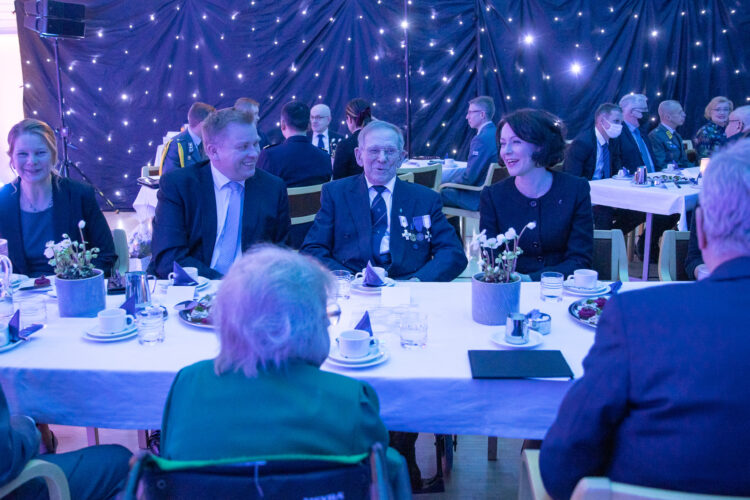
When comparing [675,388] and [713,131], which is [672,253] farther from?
[713,131]

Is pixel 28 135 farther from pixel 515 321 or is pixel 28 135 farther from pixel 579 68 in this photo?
pixel 579 68

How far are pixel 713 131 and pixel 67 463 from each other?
7.06 metres

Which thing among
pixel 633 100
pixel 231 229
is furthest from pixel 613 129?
pixel 231 229

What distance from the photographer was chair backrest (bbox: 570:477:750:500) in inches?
40.3

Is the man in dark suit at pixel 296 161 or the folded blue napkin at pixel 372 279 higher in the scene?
the man in dark suit at pixel 296 161

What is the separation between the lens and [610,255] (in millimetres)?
3076

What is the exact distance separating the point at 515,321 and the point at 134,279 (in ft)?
4.26

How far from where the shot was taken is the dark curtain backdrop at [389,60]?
838cm

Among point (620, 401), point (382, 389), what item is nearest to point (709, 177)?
point (620, 401)

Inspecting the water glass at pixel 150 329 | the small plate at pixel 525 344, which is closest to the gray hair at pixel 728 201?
the small plate at pixel 525 344

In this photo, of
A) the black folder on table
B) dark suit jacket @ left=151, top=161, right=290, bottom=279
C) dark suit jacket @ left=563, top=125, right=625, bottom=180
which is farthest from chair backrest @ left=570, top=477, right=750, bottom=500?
dark suit jacket @ left=563, top=125, right=625, bottom=180

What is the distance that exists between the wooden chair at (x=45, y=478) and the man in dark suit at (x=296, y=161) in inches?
137

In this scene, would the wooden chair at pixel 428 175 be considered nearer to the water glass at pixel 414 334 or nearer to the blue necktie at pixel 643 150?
the blue necktie at pixel 643 150

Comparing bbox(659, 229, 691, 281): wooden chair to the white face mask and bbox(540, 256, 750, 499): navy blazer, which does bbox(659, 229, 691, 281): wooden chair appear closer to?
bbox(540, 256, 750, 499): navy blazer
